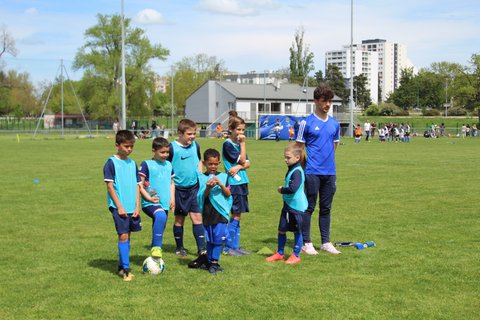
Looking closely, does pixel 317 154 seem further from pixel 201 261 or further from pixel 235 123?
pixel 201 261

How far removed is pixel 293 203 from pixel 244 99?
79051 millimetres

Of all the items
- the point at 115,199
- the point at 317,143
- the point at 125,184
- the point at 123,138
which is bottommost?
the point at 115,199

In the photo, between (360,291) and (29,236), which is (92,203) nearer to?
(29,236)

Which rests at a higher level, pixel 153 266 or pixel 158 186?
pixel 158 186

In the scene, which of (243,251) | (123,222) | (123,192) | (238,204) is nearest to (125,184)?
(123,192)

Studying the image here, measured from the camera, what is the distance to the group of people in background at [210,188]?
22.1 feet

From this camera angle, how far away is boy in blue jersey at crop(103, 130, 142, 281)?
6609 mm

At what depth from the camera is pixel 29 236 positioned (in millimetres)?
9305

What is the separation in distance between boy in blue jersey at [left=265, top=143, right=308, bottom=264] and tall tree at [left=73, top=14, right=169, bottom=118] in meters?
78.6

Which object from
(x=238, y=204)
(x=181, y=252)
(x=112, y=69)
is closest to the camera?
(x=181, y=252)

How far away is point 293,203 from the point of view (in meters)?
7.61

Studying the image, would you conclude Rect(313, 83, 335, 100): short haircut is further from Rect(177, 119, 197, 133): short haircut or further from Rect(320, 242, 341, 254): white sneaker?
Rect(320, 242, 341, 254): white sneaker

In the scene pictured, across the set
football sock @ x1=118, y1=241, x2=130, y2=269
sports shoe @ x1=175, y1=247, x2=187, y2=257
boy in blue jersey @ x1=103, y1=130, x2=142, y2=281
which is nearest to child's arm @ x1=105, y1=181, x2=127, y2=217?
boy in blue jersey @ x1=103, y1=130, x2=142, y2=281

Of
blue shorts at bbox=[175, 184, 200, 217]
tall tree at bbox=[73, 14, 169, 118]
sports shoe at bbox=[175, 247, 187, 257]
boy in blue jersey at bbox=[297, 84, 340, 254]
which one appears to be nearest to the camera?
blue shorts at bbox=[175, 184, 200, 217]
